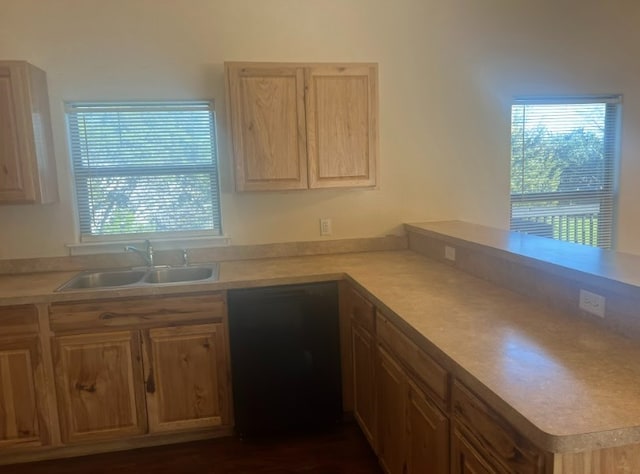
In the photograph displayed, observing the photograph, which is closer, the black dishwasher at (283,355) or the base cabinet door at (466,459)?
the base cabinet door at (466,459)

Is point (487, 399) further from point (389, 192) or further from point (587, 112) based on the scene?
point (587, 112)

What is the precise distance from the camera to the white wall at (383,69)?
9.79 feet

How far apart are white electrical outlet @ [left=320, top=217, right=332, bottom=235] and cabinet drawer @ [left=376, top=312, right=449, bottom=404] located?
1.15 metres

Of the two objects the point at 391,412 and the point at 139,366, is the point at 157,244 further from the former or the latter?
the point at 391,412

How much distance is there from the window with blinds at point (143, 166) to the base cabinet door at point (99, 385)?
814mm

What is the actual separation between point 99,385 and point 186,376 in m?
0.45

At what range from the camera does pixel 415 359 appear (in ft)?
6.08

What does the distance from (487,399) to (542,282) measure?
0.89 metres

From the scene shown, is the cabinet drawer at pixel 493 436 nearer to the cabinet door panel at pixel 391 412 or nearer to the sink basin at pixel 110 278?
the cabinet door panel at pixel 391 412

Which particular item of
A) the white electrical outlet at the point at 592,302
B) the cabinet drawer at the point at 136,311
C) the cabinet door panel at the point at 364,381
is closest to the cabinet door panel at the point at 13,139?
the cabinet drawer at the point at 136,311

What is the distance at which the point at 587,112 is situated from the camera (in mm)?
3684

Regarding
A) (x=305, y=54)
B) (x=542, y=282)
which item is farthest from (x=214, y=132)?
(x=542, y=282)

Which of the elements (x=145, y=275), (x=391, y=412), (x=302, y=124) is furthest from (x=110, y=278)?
(x=391, y=412)

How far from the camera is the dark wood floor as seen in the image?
8.38ft
